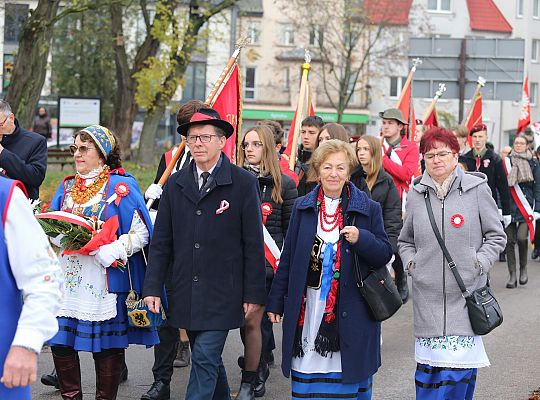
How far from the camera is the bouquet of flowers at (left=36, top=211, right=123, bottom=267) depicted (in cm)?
662

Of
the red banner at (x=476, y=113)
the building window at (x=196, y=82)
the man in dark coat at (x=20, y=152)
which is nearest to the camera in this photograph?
the man in dark coat at (x=20, y=152)

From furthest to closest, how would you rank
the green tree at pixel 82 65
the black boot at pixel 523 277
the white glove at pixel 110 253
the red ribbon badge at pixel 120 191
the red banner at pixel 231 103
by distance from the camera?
the green tree at pixel 82 65 → the black boot at pixel 523 277 → the red banner at pixel 231 103 → the red ribbon badge at pixel 120 191 → the white glove at pixel 110 253

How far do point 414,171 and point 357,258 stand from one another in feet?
16.7

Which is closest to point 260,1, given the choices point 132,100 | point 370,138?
point 132,100

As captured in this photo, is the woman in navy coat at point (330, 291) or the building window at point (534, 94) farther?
the building window at point (534, 94)

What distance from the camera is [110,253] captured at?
21.7 feet

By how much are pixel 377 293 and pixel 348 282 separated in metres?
0.18

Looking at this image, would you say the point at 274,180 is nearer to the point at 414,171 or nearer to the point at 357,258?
the point at 357,258

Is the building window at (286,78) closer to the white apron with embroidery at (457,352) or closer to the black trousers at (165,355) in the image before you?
the black trousers at (165,355)

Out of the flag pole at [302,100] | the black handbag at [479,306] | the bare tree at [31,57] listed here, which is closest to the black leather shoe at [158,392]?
the black handbag at [479,306]

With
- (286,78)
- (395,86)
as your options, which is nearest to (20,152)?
(286,78)

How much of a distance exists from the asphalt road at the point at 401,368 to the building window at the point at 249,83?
56.3 m

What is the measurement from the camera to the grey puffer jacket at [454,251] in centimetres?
631

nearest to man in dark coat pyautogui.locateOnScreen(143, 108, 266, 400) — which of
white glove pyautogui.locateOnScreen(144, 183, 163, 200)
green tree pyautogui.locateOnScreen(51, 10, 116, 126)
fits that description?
white glove pyautogui.locateOnScreen(144, 183, 163, 200)
